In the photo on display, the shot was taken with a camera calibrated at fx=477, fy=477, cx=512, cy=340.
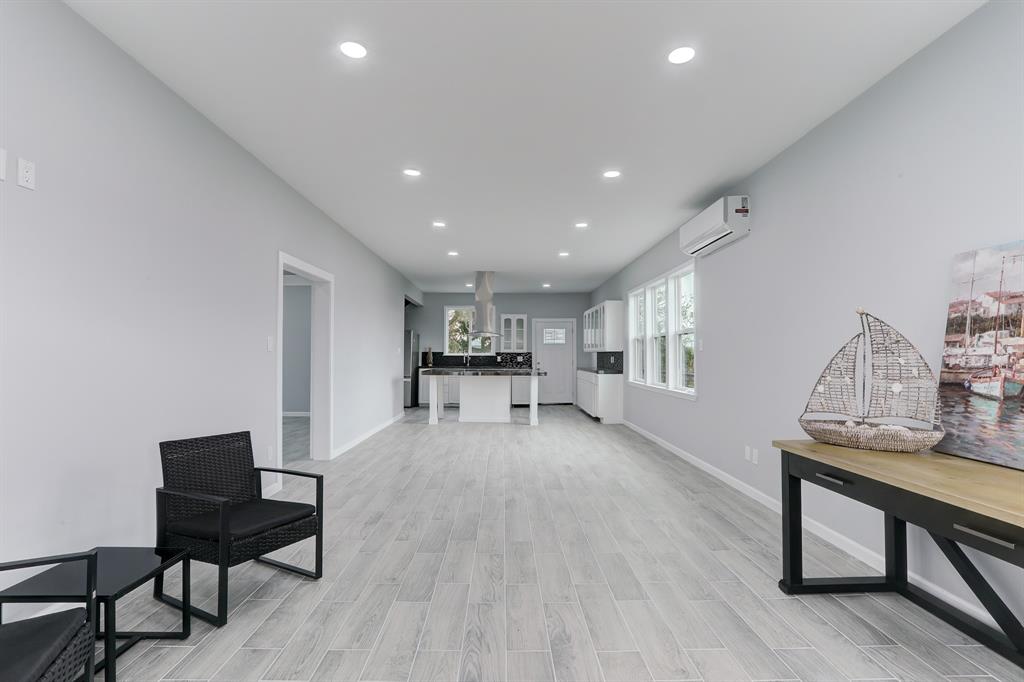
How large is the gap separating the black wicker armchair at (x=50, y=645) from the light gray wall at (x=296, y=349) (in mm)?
8171

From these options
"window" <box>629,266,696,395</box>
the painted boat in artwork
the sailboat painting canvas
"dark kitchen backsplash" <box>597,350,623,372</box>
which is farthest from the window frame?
the painted boat in artwork

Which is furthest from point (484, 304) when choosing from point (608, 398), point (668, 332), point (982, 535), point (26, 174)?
point (982, 535)

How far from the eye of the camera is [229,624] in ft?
6.81

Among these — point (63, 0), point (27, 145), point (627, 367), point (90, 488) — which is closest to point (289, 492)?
point (90, 488)

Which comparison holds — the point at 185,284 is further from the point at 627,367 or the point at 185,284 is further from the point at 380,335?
Answer: the point at 627,367

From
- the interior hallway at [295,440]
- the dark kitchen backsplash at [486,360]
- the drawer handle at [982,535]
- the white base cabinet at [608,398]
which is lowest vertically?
the interior hallway at [295,440]

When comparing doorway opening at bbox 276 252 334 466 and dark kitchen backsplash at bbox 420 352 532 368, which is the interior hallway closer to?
doorway opening at bbox 276 252 334 466

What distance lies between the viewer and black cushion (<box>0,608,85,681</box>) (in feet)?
3.75

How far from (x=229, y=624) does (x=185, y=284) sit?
189cm

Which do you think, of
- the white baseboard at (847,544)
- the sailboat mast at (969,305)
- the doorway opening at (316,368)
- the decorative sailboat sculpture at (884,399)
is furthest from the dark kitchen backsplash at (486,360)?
the sailboat mast at (969,305)

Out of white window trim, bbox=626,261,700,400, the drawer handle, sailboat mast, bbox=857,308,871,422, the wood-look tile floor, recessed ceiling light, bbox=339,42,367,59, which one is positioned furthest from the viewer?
white window trim, bbox=626,261,700,400

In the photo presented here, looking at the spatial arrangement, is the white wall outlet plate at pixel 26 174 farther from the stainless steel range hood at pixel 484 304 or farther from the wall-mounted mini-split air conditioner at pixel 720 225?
the stainless steel range hood at pixel 484 304

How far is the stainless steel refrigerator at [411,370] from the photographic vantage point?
33.5 ft

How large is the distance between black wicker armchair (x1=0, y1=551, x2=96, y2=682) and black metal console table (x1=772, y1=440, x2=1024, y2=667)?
2608 mm
